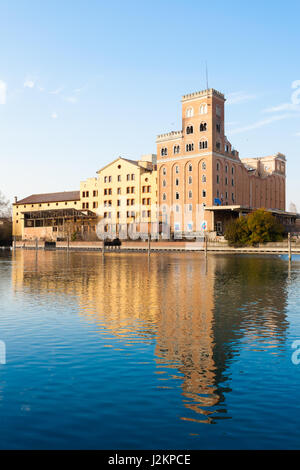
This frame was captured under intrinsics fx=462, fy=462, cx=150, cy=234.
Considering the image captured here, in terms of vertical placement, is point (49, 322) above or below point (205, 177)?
below

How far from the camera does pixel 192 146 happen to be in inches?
4099

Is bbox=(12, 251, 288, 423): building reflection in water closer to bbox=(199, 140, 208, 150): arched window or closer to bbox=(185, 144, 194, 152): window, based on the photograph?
bbox=(199, 140, 208, 150): arched window

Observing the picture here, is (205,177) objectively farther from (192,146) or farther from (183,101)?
(183,101)

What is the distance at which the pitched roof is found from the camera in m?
132

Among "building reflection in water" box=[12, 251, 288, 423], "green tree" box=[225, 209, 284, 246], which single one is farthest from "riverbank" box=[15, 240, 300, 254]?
"building reflection in water" box=[12, 251, 288, 423]

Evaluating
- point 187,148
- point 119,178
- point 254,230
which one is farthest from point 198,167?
point 254,230

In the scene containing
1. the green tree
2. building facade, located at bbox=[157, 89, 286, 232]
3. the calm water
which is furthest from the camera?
building facade, located at bbox=[157, 89, 286, 232]

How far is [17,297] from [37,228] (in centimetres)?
11226

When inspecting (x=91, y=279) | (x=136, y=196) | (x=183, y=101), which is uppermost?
(x=183, y=101)

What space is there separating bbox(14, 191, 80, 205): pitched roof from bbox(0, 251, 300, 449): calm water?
114544 millimetres

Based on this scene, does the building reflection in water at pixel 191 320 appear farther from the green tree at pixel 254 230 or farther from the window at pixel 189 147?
the window at pixel 189 147

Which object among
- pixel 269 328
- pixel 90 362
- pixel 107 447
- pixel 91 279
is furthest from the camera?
pixel 91 279

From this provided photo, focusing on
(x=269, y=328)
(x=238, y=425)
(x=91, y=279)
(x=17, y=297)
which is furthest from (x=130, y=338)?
(x=91, y=279)

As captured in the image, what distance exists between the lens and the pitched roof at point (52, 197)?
132500 millimetres
